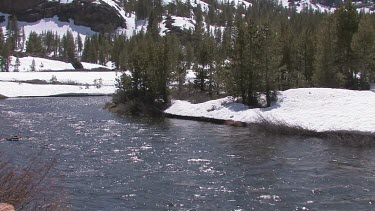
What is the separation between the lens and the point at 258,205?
53.5 feet

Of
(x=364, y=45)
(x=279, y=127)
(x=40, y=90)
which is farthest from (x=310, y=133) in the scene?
(x=40, y=90)

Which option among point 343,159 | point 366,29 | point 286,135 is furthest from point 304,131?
point 366,29

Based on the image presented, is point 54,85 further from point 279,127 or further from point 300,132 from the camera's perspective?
point 300,132

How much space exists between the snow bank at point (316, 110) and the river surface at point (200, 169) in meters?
3.72

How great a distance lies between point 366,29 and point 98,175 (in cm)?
4461

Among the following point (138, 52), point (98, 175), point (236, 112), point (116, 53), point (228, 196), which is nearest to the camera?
point (228, 196)

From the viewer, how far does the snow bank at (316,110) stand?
→ 112 ft

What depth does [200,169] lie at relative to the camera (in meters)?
22.6

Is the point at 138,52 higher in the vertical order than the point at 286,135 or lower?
higher

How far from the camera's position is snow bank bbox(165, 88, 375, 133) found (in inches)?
1345

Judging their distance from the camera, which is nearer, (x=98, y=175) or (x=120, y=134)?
(x=98, y=175)

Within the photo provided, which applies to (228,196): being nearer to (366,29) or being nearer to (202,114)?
(202,114)

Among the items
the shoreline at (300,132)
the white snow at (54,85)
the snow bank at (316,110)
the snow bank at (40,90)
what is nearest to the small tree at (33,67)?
the white snow at (54,85)

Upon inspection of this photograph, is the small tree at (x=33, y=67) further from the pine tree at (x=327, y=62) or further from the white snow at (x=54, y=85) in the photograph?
the pine tree at (x=327, y=62)
